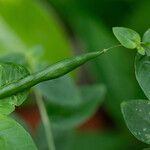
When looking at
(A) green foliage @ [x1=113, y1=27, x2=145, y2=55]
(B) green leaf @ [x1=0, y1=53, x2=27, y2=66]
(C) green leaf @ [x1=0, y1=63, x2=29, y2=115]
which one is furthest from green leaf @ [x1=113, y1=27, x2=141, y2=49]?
(B) green leaf @ [x1=0, y1=53, x2=27, y2=66]

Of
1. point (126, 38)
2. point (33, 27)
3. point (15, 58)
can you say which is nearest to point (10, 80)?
A: point (126, 38)

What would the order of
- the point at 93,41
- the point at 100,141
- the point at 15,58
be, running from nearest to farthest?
the point at 15,58 < the point at 100,141 < the point at 93,41

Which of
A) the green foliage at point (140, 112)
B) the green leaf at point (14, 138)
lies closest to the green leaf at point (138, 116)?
the green foliage at point (140, 112)

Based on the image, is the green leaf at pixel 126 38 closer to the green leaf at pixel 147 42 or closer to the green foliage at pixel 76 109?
the green leaf at pixel 147 42

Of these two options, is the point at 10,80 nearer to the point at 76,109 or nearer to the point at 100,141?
the point at 76,109

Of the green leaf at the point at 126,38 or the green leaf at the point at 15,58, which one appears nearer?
the green leaf at the point at 126,38

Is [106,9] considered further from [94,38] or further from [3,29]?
[3,29]

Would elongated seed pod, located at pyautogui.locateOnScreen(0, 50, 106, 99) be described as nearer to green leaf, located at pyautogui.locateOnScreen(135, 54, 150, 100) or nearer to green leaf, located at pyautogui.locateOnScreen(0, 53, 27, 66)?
green leaf, located at pyautogui.locateOnScreen(135, 54, 150, 100)
